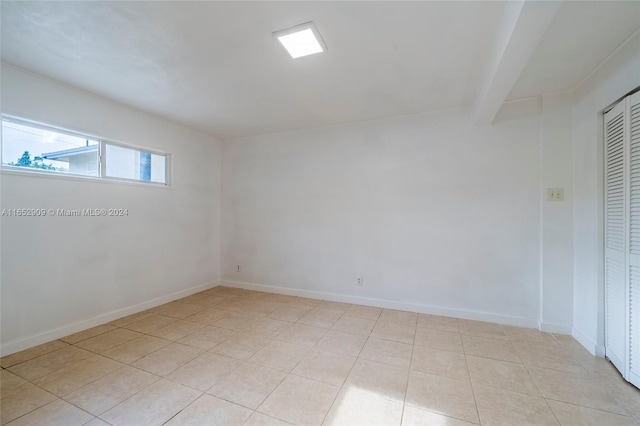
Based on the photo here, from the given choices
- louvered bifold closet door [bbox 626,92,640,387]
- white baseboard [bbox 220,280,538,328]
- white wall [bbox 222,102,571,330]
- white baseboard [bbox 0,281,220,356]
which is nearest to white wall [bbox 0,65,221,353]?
white baseboard [bbox 0,281,220,356]

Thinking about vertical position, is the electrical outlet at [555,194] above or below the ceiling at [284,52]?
below

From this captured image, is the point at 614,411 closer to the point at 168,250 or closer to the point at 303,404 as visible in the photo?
the point at 303,404

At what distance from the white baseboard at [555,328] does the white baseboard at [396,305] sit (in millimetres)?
75

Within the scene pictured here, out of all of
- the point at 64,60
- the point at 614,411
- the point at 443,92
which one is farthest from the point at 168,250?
the point at 614,411

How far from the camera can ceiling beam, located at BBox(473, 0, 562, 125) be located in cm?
133

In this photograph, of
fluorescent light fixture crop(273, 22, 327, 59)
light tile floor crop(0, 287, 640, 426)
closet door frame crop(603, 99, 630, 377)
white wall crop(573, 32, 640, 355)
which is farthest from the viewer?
white wall crop(573, 32, 640, 355)

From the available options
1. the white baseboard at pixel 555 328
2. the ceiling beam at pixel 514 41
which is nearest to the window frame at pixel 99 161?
the ceiling beam at pixel 514 41

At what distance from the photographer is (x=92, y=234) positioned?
2.80 metres

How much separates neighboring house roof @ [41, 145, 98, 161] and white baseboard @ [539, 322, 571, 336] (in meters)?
5.36

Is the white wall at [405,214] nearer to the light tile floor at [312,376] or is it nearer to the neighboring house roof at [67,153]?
the light tile floor at [312,376]

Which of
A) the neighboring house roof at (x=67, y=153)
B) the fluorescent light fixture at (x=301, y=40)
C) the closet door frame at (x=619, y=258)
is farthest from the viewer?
the neighboring house roof at (x=67, y=153)

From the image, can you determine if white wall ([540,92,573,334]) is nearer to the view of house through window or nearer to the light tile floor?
the light tile floor

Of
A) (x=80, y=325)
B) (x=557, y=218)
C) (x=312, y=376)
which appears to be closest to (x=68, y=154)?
(x=80, y=325)

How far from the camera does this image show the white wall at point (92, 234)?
2.28 metres
